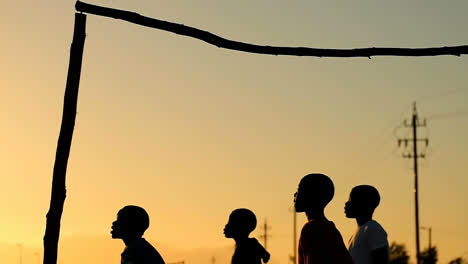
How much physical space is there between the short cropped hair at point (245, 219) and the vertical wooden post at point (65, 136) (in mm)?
3216

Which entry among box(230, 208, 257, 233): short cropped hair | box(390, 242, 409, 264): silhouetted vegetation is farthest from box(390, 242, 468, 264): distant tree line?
box(230, 208, 257, 233): short cropped hair

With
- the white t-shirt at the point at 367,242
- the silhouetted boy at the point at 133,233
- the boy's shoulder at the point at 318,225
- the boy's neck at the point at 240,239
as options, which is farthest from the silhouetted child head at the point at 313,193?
the boy's neck at the point at 240,239

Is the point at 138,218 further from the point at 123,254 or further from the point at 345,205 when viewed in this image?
the point at 345,205

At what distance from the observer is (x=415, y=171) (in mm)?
76750

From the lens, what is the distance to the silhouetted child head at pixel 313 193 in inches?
484

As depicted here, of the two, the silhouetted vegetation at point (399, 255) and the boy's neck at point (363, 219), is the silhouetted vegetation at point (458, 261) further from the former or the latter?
the boy's neck at point (363, 219)

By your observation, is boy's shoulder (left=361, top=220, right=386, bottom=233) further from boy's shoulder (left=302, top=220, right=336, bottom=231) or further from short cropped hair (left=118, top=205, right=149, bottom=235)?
short cropped hair (left=118, top=205, right=149, bottom=235)

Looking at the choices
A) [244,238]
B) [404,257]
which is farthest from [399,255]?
[244,238]

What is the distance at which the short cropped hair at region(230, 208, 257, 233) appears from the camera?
1586 centimetres

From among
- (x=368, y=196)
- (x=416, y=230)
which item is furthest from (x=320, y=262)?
(x=416, y=230)

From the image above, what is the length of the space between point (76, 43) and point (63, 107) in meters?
0.60

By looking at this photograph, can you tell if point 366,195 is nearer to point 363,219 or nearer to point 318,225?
point 363,219

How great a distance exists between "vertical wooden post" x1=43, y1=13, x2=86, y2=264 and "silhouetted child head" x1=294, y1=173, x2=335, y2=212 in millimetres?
2220

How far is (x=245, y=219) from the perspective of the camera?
52.1 ft
